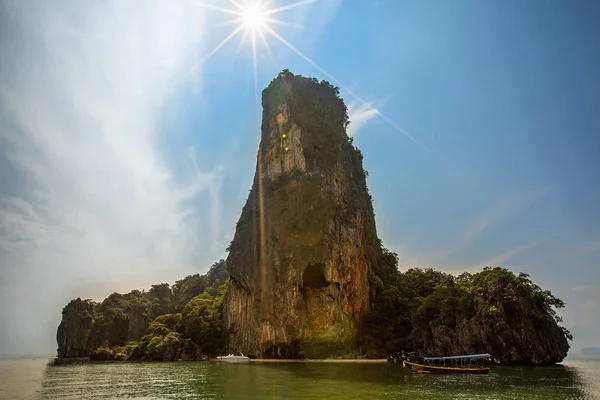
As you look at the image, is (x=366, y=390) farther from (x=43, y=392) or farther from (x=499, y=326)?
(x=499, y=326)

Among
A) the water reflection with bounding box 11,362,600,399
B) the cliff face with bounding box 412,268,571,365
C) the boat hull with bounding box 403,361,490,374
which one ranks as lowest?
the water reflection with bounding box 11,362,600,399

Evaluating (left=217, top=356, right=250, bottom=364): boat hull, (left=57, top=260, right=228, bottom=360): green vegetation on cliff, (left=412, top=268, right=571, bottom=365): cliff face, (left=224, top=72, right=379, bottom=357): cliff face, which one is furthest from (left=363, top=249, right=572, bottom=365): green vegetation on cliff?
(left=57, top=260, right=228, bottom=360): green vegetation on cliff

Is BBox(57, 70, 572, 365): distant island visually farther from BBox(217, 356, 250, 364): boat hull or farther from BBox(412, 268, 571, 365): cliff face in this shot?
BBox(217, 356, 250, 364): boat hull

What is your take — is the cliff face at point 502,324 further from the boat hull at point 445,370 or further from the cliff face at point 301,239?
the cliff face at point 301,239

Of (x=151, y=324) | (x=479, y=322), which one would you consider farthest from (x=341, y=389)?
(x=151, y=324)

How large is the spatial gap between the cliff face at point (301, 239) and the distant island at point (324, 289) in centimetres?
16

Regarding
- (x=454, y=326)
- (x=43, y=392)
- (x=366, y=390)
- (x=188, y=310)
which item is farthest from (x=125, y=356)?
(x=366, y=390)

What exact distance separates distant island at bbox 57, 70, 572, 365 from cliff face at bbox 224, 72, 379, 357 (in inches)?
6.2

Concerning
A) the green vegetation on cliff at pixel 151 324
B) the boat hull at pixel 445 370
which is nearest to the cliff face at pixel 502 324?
the boat hull at pixel 445 370

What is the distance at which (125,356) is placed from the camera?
62500 mm

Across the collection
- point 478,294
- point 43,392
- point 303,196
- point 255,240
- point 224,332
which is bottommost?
point 43,392

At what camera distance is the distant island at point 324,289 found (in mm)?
40031

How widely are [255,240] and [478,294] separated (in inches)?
1213

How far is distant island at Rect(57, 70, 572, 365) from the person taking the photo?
4003cm
